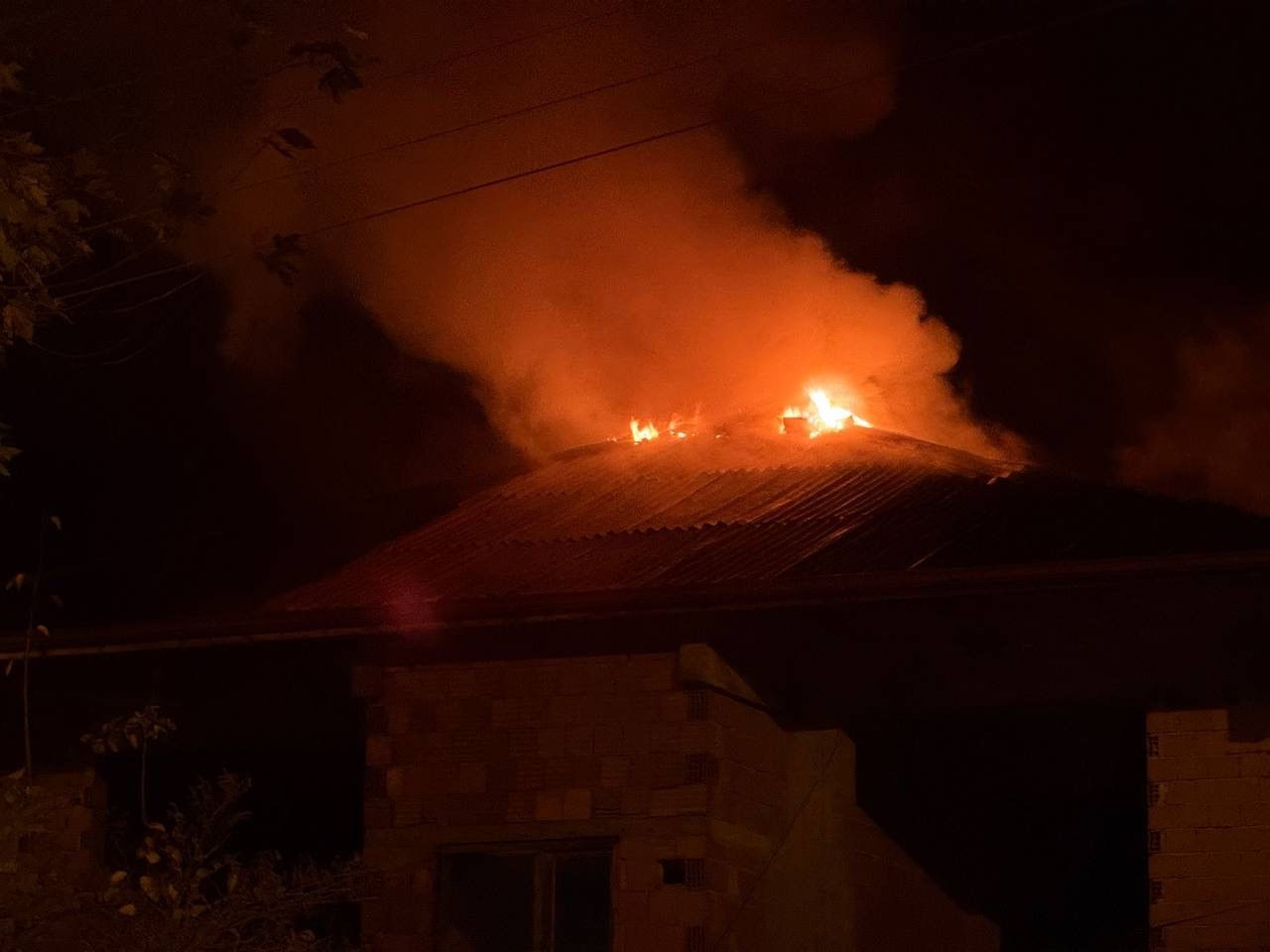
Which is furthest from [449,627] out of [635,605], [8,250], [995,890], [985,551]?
[995,890]

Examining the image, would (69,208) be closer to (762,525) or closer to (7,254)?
(7,254)

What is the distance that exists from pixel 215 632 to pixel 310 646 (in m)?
0.72

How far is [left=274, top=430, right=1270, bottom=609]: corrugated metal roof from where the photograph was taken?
9.91m

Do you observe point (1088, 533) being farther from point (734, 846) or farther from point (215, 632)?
point (215, 632)

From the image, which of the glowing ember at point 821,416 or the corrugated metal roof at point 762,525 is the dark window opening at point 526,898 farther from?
the glowing ember at point 821,416

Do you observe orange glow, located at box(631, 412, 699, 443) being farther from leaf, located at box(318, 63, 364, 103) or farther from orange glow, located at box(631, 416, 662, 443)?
leaf, located at box(318, 63, 364, 103)

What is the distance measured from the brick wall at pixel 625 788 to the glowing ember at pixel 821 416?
3.57 m

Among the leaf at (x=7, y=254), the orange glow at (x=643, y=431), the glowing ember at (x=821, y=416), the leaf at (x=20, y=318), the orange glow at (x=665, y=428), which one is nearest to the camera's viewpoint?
the leaf at (x=7, y=254)

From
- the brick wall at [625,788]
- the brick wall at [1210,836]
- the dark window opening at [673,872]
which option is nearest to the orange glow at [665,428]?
the brick wall at [625,788]

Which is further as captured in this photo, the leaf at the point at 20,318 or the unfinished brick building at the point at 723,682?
the unfinished brick building at the point at 723,682

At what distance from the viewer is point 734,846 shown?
10.3 m

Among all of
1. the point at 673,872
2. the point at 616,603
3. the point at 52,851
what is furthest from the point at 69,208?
the point at 52,851

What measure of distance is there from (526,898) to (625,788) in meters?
0.92

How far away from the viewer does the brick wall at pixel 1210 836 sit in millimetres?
9328
